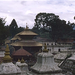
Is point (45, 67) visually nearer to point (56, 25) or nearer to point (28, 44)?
point (28, 44)

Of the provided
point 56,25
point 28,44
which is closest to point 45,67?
point 28,44

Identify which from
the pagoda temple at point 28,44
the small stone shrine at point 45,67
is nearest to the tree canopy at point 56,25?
the pagoda temple at point 28,44

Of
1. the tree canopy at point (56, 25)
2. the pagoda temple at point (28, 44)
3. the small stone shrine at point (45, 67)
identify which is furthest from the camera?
the tree canopy at point (56, 25)

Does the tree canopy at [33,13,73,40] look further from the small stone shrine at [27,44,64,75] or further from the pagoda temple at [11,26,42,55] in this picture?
the small stone shrine at [27,44,64,75]

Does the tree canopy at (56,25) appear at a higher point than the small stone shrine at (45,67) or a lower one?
higher

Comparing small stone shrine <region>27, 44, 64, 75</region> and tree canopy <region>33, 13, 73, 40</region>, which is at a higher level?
tree canopy <region>33, 13, 73, 40</region>

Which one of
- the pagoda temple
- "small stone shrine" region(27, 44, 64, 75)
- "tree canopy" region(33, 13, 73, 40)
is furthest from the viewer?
"tree canopy" region(33, 13, 73, 40)

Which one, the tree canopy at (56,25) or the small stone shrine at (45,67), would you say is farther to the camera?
the tree canopy at (56,25)

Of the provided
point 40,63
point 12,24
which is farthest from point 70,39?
point 40,63

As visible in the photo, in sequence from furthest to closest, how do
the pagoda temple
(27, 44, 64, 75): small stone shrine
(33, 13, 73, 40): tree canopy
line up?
(33, 13, 73, 40): tree canopy → the pagoda temple → (27, 44, 64, 75): small stone shrine

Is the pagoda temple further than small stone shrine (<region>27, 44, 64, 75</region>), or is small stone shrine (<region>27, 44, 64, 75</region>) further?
the pagoda temple

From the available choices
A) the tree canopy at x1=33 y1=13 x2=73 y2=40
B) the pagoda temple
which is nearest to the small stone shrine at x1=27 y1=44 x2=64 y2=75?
the pagoda temple

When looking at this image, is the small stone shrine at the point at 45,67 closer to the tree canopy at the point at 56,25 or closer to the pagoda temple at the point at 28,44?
the pagoda temple at the point at 28,44

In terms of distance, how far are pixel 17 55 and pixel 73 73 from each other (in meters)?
15.8
